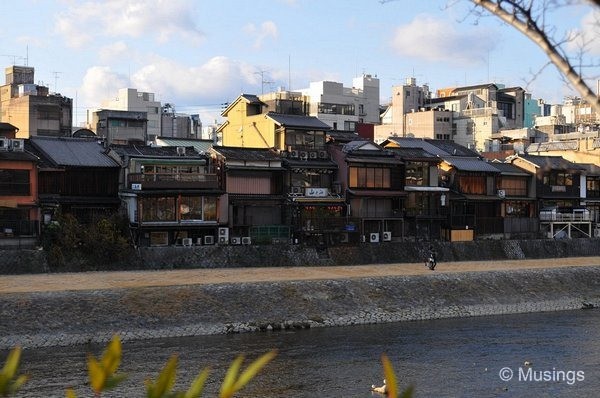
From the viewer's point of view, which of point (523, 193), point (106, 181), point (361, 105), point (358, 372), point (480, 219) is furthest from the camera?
point (361, 105)

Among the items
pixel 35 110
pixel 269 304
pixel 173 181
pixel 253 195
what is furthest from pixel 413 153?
pixel 35 110

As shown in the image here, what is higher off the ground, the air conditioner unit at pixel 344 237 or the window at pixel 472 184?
the window at pixel 472 184

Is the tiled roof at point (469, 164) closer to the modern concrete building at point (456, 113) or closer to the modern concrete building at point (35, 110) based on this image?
the modern concrete building at point (456, 113)

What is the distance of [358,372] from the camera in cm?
2508

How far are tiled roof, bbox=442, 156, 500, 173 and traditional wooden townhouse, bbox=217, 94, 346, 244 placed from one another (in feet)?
39.3

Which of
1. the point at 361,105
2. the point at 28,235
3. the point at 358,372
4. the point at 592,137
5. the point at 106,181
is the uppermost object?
the point at 361,105

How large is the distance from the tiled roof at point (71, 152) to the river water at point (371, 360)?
20.5m

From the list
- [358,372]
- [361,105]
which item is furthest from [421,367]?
[361,105]

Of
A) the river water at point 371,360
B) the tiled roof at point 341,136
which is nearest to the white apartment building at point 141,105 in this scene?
the tiled roof at point 341,136

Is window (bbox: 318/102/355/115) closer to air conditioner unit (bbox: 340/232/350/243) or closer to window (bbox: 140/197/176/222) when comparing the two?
air conditioner unit (bbox: 340/232/350/243)

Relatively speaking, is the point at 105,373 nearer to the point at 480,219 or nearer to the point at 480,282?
the point at 480,282

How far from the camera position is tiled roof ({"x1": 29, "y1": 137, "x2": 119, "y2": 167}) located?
46812 mm

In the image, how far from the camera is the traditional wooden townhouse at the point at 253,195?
48.7m

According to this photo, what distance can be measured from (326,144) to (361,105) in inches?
1671
